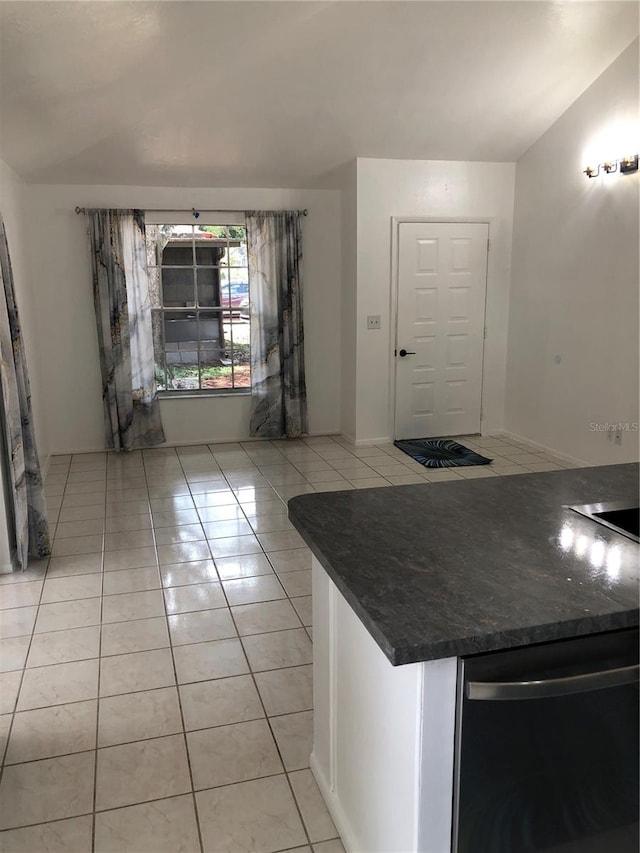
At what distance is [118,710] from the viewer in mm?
2400

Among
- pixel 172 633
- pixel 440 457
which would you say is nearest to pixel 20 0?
pixel 172 633

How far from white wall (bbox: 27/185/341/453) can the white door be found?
718 mm

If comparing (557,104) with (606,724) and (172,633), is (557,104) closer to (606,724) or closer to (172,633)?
(172,633)

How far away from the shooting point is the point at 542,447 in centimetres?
591

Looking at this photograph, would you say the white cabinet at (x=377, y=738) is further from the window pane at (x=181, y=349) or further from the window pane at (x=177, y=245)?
the window pane at (x=177, y=245)

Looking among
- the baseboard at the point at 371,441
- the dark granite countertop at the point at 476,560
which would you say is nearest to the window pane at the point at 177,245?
the baseboard at the point at 371,441

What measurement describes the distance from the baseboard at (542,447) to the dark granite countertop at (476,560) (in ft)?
11.2

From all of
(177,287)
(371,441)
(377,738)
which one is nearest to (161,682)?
(377,738)

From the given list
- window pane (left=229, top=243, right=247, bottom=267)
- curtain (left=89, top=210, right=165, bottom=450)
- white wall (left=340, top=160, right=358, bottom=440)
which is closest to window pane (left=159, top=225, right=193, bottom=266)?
curtain (left=89, top=210, right=165, bottom=450)

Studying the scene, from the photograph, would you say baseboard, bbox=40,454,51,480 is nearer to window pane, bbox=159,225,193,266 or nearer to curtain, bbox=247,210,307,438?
curtain, bbox=247,210,307,438

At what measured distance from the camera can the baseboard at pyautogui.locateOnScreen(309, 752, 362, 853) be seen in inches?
69.4

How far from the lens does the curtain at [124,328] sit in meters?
5.71

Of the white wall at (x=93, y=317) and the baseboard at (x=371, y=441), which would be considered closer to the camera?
the white wall at (x=93, y=317)

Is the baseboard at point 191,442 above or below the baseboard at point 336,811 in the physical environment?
above
